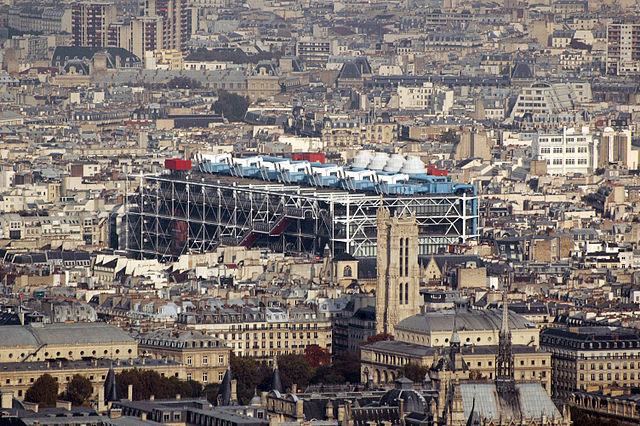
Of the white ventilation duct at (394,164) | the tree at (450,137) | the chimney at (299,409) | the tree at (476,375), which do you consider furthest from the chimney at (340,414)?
the tree at (450,137)

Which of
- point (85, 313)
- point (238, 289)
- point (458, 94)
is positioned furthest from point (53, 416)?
point (458, 94)

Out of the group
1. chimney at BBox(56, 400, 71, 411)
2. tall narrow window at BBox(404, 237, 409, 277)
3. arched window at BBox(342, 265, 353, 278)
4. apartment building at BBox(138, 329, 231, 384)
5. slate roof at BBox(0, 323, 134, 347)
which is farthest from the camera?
arched window at BBox(342, 265, 353, 278)

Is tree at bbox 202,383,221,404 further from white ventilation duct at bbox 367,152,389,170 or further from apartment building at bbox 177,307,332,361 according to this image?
white ventilation duct at bbox 367,152,389,170

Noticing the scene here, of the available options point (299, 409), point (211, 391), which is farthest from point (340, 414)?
point (211, 391)

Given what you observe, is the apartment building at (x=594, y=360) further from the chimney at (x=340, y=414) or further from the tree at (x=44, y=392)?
→ the chimney at (x=340, y=414)

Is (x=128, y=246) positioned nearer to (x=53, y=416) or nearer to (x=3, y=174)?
(x=3, y=174)

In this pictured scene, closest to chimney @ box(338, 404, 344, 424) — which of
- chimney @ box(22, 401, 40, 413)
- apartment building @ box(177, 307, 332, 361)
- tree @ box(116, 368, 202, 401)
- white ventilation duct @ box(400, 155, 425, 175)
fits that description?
chimney @ box(22, 401, 40, 413)

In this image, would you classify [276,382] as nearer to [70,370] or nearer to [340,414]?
[340,414]
